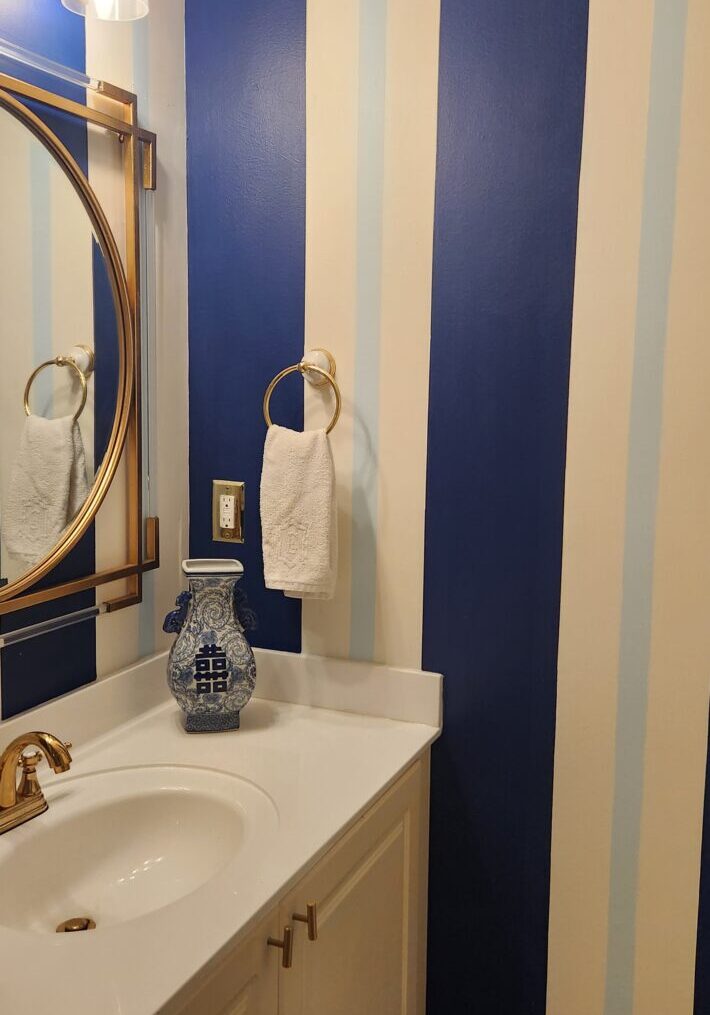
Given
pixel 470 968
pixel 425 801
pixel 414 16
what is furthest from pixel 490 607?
pixel 414 16

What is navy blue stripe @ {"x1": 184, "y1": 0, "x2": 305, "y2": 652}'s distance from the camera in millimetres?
1664

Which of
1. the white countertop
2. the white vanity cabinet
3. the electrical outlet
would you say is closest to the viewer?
the white countertop

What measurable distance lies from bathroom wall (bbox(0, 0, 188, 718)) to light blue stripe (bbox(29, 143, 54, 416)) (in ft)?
0.46

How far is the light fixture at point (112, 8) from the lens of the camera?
1399 millimetres

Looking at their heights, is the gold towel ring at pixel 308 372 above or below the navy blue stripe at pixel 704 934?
above

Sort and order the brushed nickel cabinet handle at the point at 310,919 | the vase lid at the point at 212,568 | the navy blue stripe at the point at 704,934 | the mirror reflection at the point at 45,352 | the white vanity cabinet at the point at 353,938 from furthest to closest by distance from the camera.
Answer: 1. the vase lid at the point at 212,568
2. the navy blue stripe at the point at 704,934
3. the mirror reflection at the point at 45,352
4. the brushed nickel cabinet handle at the point at 310,919
5. the white vanity cabinet at the point at 353,938

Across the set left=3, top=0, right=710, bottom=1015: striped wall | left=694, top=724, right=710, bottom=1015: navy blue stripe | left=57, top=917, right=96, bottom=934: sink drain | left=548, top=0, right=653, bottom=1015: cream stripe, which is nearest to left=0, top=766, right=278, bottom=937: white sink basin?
left=57, top=917, right=96, bottom=934: sink drain

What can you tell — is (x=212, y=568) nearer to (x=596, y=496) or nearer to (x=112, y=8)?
(x=596, y=496)

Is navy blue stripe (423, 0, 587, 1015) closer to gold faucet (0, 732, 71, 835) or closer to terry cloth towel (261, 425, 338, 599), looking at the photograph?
terry cloth towel (261, 425, 338, 599)

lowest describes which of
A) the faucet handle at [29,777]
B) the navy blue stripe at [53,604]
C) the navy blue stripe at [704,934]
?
the navy blue stripe at [704,934]

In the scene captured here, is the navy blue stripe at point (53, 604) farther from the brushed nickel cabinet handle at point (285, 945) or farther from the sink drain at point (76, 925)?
the brushed nickel cabinet handle at point (285, 945)

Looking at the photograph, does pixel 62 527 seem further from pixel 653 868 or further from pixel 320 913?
pixel 653 868

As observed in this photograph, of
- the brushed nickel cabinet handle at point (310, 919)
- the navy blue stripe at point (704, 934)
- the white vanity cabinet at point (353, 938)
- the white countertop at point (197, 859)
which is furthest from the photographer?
the navy blue stripe at point (704, 934)

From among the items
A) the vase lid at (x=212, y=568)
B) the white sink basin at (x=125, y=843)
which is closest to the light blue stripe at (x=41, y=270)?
the vase lid at (x=212, y=568)
